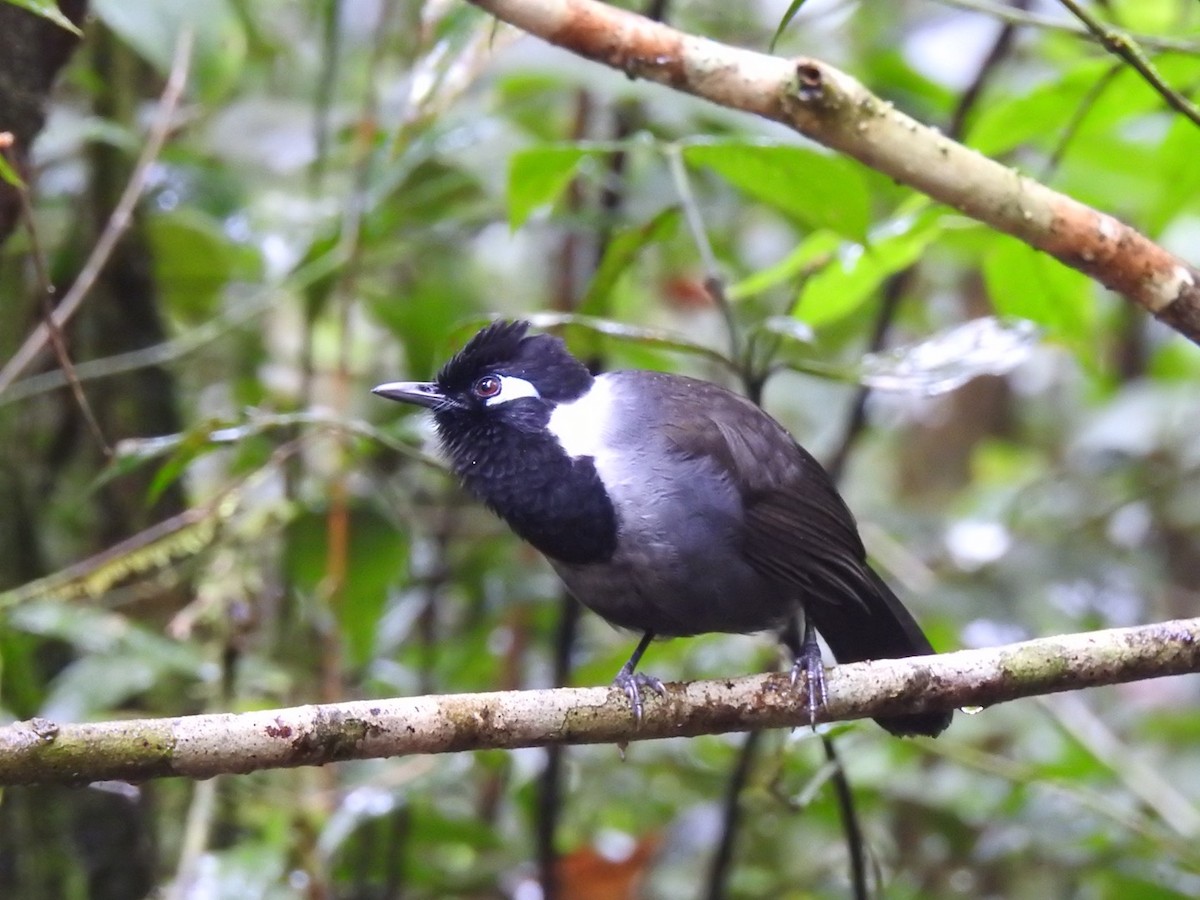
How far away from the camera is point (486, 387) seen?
2781 millimetres

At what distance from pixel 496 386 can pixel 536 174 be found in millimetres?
443

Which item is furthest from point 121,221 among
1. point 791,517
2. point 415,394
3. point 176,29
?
point 791,517

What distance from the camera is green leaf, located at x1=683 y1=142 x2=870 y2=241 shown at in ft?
7.92

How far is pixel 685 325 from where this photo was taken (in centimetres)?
607

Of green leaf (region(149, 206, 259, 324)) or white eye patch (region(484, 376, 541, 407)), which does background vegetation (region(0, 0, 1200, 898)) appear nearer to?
green leaf (region(149, 206, 259, 324))

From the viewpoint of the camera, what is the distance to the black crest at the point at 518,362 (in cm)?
276

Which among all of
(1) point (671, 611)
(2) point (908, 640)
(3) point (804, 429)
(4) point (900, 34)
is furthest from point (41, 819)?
(4) point (900, 34)

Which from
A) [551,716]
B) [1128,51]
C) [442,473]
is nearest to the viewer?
[551,716]

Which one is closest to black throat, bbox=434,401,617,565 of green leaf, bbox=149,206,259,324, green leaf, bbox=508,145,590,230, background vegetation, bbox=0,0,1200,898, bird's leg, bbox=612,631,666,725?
background vegetation, bbox=0,0,1200,898

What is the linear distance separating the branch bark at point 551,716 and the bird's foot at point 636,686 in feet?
0.06

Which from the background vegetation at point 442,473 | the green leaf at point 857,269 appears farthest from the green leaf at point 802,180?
the green leaf at point 857,269

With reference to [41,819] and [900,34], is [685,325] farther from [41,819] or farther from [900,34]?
[41,819]

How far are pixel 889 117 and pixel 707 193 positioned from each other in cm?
226

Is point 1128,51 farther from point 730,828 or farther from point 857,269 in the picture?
point 730,828
